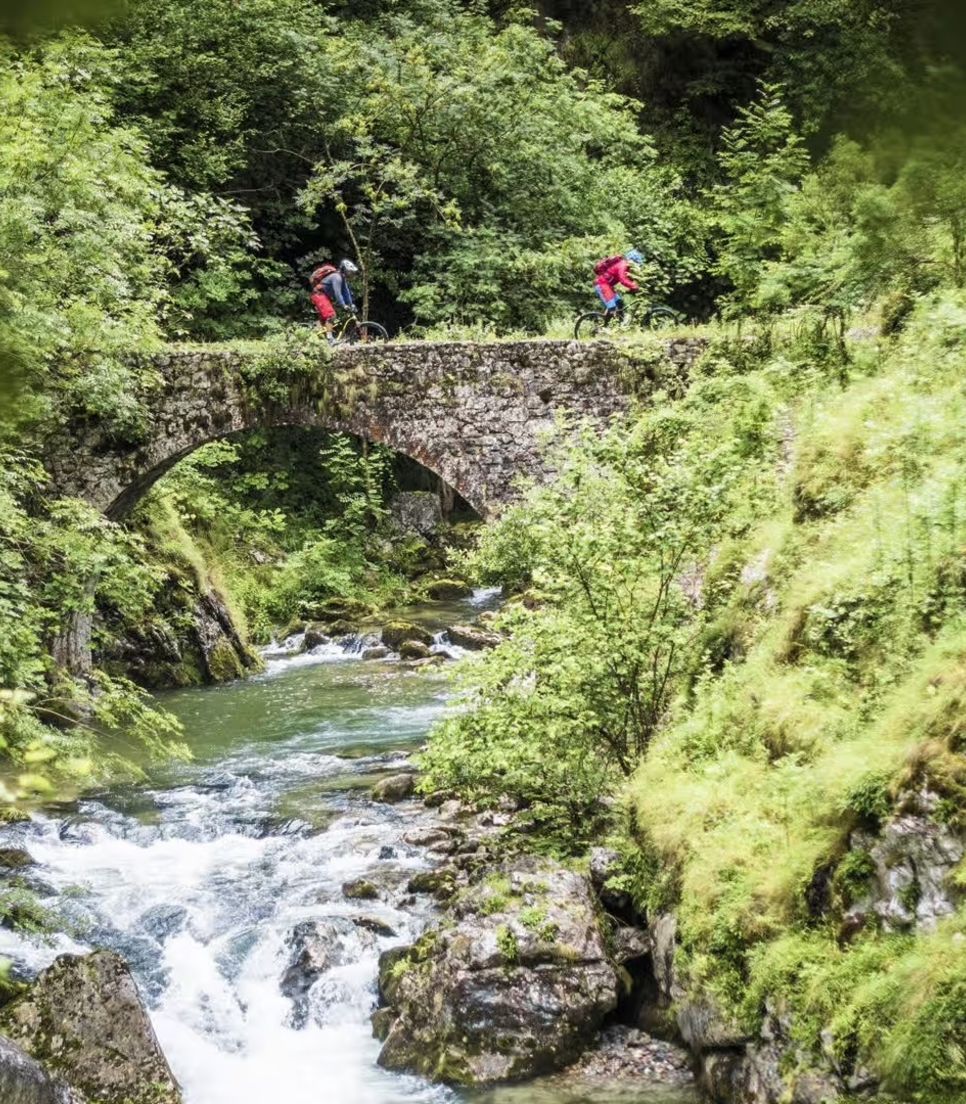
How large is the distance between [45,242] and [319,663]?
28.5 feet

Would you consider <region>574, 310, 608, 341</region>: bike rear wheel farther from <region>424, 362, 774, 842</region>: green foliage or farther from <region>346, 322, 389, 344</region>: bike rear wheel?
<region>424, 362, 774, 842</region>: green foliage

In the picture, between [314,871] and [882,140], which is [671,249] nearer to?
[314,871]

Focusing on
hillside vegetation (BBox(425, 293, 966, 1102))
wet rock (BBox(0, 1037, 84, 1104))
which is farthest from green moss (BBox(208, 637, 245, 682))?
wet rock (BBox(0, 1037, 84, 1104))

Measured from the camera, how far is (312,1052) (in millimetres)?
6824

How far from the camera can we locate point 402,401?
1381 cm

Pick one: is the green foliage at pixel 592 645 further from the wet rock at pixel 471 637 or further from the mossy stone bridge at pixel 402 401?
the wet rock at pixel 471 637

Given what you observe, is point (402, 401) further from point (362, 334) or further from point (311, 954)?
point (311, 954)

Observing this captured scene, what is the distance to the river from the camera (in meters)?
6.72

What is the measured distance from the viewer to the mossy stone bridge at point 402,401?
45.0 ft

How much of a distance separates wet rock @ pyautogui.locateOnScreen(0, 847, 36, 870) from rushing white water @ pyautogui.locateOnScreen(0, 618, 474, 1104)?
116 mm

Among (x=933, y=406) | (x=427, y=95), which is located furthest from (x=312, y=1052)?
(x=427, y=95)

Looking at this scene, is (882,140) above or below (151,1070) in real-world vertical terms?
above

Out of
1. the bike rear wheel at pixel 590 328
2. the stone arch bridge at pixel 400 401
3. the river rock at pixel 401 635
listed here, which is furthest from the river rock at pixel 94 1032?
the river rock at pixel 401 635

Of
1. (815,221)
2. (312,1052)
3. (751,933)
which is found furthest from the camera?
(815,221)
